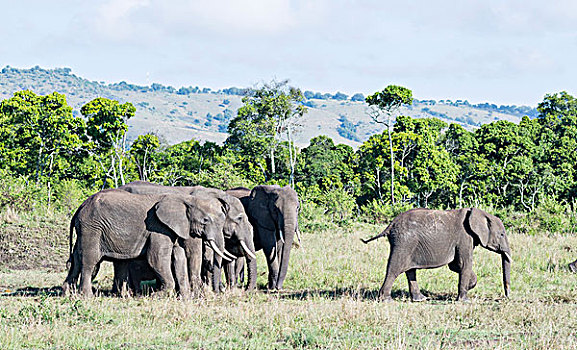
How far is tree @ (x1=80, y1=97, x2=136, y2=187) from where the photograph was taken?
5275cm

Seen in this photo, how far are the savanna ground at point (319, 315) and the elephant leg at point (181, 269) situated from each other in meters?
0.55

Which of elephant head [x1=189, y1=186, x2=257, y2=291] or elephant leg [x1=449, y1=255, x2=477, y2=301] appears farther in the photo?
elephant head [x1=189, y1=186, x2=257, y2=291]

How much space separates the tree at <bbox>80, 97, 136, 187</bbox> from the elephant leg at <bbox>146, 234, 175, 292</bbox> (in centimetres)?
3924

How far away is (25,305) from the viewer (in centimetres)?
1215

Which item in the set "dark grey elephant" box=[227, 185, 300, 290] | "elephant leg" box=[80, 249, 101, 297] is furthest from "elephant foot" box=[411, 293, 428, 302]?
"elephant leg" box=[80, 249, 101, 297]

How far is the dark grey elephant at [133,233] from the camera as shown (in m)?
13.7

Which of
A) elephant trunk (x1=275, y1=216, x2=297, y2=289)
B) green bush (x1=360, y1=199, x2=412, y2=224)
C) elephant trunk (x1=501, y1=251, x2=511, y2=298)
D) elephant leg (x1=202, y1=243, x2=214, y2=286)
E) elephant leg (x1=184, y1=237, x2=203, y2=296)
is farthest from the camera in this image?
green bush (x1=360, y1=199, x2=412, y2=224)

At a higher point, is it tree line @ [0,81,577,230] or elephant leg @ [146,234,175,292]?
tree line @ [0,81,577,230]

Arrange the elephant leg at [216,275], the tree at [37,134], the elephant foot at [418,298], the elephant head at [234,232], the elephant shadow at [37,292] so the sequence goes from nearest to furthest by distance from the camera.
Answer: the elephant foot at [418,298], the elephant shadow at [37,292], the elephant leg at [216,275], the elephant head at [234,232], the tree at [37,134]

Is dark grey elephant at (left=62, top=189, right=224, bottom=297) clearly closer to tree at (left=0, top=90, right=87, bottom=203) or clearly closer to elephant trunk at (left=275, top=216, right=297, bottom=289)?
elephant trunk at (left=275, top=216, right=297, bottom=289)

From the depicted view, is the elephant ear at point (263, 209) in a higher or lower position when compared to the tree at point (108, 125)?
lower

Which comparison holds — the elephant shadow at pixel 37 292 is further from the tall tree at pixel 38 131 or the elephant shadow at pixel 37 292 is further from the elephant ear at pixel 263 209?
the tall tree at pixel 38 131

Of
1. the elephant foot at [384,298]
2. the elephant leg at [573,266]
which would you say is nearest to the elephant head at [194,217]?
the elephant foot at [384,298]

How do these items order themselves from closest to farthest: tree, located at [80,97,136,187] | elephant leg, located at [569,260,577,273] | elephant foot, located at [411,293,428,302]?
elephant foot, located at [411,293,428,302]
elephant leg, located at [569,260,577,273]
tree, located at [80,97,136,187]
